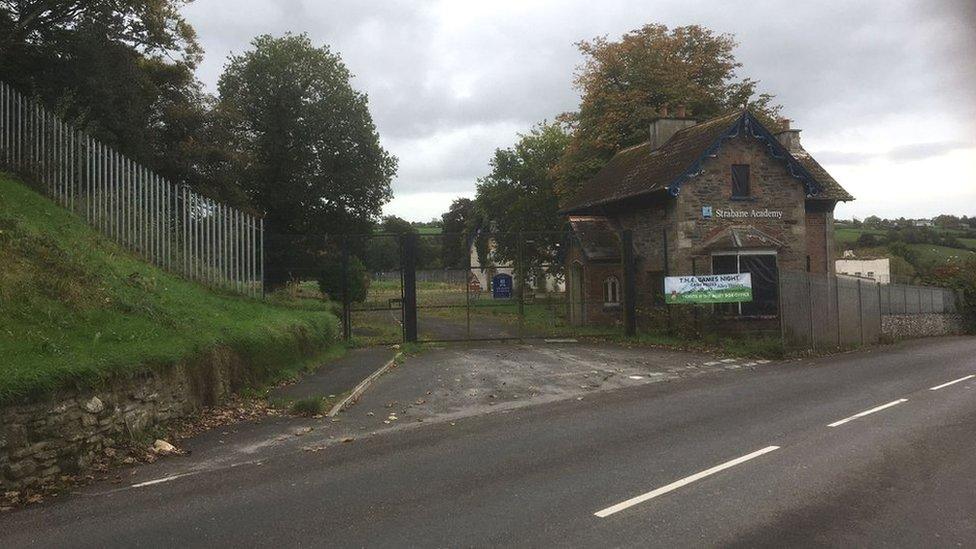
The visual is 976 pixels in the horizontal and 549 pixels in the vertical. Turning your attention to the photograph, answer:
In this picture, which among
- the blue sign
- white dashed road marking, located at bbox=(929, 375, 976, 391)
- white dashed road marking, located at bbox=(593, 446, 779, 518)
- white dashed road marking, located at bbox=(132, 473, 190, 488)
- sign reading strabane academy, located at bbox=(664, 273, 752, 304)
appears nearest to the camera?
white dashed road marking, located at bbox=(593, 446, 779, 518)

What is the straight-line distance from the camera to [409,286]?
1911 cm

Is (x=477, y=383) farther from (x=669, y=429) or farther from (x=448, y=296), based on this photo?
(x=448, y=296)

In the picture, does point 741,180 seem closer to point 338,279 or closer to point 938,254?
point 338,279

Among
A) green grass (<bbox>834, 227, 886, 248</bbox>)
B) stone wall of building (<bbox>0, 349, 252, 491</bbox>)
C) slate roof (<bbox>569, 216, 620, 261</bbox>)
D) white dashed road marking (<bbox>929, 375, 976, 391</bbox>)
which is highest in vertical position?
green grass (<bbox>834, 227, 886, 248</bbox>)

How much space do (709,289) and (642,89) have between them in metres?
17.6

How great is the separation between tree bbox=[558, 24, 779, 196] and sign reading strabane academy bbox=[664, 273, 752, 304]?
15.1m

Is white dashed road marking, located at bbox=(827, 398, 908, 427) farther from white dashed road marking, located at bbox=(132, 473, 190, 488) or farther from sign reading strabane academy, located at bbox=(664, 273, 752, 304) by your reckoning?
sign reading strabane academy, located at bbox=(664, 273, 752, 304)

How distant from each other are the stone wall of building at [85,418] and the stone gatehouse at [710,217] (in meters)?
13.1

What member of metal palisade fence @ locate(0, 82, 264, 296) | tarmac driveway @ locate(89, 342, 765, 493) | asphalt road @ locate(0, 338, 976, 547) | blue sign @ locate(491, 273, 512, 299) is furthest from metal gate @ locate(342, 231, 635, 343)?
asphalt road @ locate(0, 338, 976, 547)

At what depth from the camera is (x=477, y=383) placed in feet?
43.7

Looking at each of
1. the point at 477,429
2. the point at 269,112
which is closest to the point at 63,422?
the point at 477,429

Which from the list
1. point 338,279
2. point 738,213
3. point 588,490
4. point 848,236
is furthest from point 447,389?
point 848,236

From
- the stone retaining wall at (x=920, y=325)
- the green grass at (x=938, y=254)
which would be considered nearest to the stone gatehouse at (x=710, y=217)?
the stone retaining wall at (x=920, y=325)

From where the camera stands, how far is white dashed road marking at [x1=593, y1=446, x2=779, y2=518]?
584 cm
